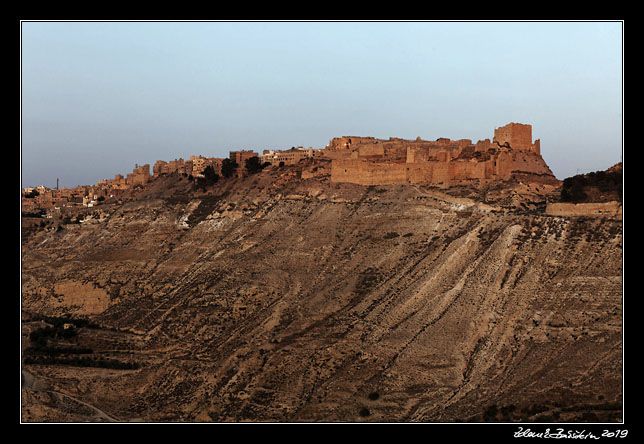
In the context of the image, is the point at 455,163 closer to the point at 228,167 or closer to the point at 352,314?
the point at 352,314

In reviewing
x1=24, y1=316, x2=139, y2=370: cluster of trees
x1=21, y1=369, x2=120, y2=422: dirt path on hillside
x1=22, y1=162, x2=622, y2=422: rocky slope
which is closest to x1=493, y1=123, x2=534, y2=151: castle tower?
x1=22, y1=162, x2=622, y2=422: rocky slope

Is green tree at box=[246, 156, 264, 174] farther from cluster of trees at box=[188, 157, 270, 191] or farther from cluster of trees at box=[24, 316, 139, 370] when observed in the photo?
cluster of trees at box=[24, 316, 139, 370]

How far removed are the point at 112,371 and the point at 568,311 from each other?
19236 mm

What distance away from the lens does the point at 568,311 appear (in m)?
30.8

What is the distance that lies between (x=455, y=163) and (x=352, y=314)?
13244 millimetres

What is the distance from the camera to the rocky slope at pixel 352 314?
29.3m

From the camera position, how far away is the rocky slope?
29.3 metres

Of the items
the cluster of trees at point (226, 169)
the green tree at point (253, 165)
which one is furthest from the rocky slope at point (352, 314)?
the cluster of trees at point (226, 169)

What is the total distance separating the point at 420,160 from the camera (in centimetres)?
4612

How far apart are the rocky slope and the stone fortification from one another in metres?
1.01

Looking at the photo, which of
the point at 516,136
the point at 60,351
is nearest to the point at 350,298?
the point at 60,351

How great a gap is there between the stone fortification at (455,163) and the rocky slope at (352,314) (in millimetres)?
1006

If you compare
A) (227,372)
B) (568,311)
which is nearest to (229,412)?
(227,372)

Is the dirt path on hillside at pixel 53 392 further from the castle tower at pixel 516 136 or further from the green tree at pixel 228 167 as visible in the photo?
the castle tower at pixel 516 136
